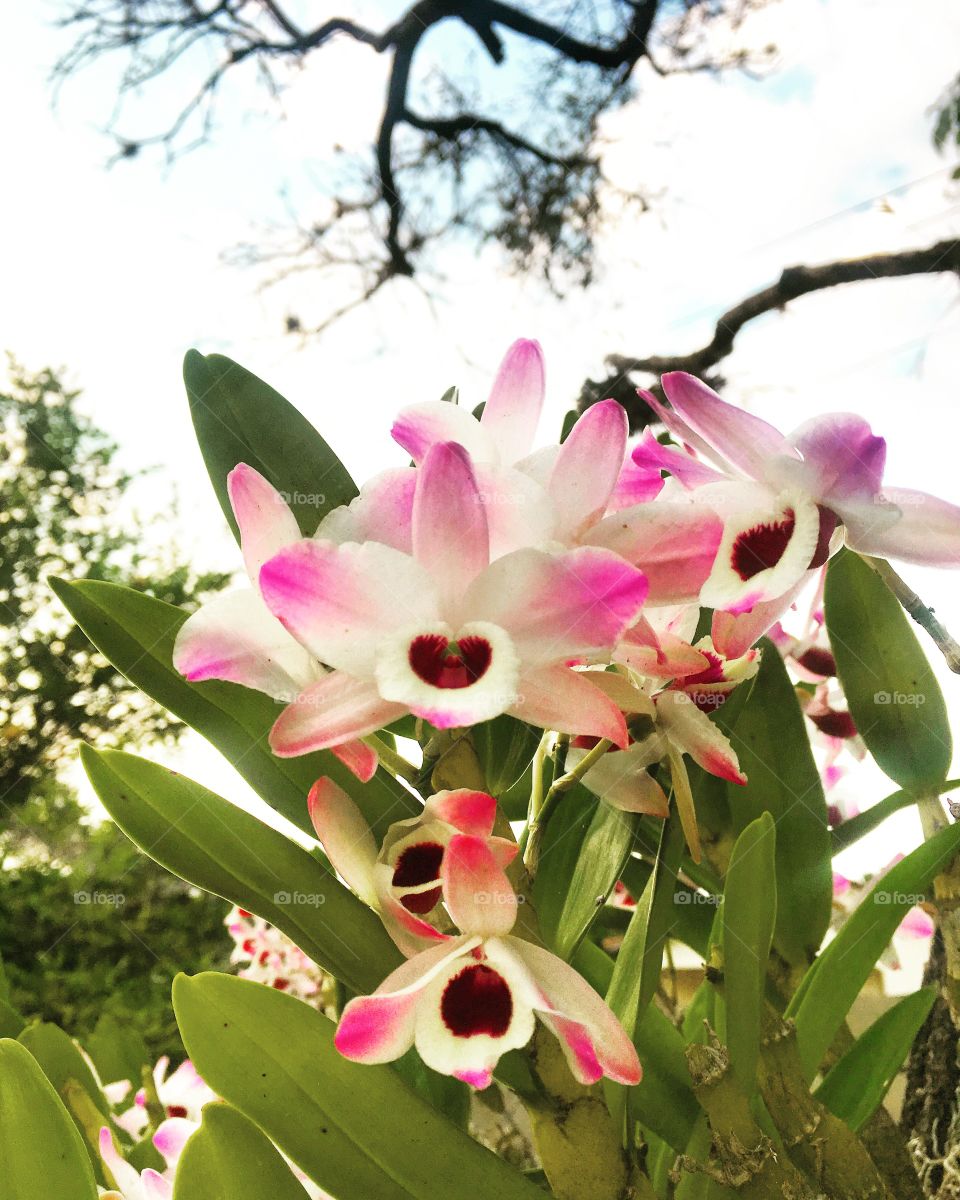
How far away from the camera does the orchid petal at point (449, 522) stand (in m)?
0.26

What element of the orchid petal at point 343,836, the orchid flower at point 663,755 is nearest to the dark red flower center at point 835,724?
the orchid flower at point 663,755

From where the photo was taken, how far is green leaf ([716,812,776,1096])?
1.14 ft

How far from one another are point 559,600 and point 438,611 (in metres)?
0.03

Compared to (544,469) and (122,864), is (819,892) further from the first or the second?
(122,864)

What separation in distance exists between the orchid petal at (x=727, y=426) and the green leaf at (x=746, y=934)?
0.14 m

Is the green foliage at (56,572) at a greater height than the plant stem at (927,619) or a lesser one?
greater

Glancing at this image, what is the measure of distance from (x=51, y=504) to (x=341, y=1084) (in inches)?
163

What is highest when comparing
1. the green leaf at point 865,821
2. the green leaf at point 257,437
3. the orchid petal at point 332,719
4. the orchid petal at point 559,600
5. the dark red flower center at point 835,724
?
the green leaf at point 257,437

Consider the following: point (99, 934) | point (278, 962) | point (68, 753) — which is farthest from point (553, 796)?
point (68, 753)

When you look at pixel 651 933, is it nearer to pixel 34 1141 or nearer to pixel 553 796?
pixel 553 796

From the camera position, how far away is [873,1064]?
1.52 feet

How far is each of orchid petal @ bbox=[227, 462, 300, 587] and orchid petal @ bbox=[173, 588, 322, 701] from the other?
0.04ft

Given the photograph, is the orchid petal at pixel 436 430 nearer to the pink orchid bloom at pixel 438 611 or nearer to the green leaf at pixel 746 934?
the pink orchid bloom at pixel 438 611

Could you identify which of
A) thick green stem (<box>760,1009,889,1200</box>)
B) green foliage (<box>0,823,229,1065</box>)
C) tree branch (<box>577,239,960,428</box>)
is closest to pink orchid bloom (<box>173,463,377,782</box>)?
thick green stem (<box>760,1009,889,1200</box>)
